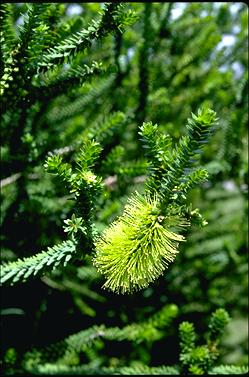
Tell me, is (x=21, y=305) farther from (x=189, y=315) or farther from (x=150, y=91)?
(x=150, y=91)

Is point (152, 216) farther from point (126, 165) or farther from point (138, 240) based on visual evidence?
point (126, 165)

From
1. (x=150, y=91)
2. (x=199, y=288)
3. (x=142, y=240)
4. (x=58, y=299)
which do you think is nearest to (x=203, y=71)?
(x=150, y=91)

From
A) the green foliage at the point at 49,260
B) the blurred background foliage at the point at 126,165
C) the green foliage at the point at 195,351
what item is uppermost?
the blurred background foliage at the point at 126,165

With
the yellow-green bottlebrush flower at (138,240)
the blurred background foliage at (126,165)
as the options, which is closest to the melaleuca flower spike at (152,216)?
the yellow-green bottlebrush flower at (138,240)

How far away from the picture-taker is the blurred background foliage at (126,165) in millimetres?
1754

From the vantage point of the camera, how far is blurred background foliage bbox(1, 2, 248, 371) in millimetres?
1754

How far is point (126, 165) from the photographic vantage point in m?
1.76

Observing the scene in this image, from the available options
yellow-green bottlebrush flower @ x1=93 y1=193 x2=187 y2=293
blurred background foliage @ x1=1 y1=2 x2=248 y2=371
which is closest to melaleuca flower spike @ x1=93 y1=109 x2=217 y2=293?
yellow-green bottlebrush flower @ x1=93 y1=193 x2=187 y2=293

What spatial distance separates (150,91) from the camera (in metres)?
2.04

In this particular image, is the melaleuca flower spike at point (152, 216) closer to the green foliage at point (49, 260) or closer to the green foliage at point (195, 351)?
the green foliage at point (49, 260)

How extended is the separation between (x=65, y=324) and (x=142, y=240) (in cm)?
130

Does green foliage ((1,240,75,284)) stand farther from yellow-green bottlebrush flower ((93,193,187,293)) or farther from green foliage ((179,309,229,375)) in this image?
green foliage ((179,309,229,375))

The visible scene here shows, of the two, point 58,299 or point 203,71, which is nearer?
point 58,299

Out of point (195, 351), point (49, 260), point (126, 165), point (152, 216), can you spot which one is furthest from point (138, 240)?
point (126, 165)
